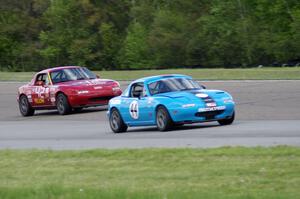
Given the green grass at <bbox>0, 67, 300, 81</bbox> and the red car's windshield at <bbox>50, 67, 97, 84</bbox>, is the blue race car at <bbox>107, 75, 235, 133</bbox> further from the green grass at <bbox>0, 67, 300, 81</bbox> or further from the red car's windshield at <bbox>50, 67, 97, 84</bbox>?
the green grass at <bbox>0, 67, 300, 81</bbox>

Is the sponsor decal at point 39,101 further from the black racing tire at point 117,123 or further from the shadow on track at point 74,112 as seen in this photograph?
the black racing tire at point 117,123

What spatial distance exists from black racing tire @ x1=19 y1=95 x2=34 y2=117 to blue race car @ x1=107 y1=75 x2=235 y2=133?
8293 millimetres

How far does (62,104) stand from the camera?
2739 cm

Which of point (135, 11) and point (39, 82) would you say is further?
point (135, 11)

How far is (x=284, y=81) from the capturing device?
3181cm

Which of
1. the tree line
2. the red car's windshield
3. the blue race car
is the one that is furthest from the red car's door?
the tree line

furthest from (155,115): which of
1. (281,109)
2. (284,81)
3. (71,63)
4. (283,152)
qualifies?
(71,63)

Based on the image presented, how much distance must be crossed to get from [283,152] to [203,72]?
2597 cm

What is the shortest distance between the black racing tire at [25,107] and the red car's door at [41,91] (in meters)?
0.29

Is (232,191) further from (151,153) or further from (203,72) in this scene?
(203,72)

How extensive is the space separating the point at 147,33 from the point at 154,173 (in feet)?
193

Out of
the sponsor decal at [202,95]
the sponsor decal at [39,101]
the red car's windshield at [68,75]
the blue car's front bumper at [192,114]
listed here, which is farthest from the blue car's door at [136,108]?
the sponsor decal at [39,101]

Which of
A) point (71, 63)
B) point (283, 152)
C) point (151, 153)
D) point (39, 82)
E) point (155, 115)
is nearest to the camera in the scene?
point (283, 152)

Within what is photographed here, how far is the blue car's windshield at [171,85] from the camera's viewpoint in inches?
784
